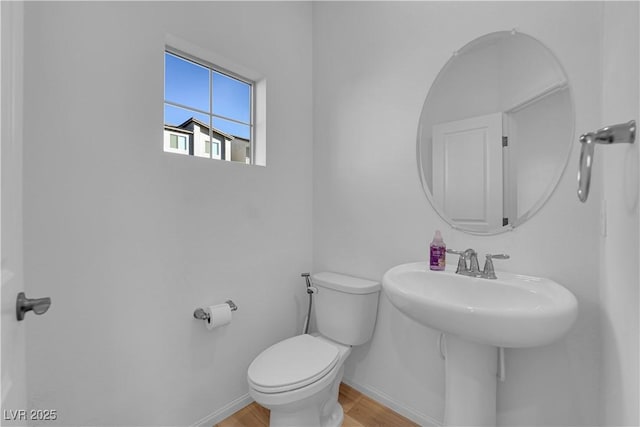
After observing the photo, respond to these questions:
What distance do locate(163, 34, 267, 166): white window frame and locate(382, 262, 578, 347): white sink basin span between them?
112 centimetres

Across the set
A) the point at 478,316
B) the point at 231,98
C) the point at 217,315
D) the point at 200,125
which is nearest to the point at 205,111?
the point at 200,125

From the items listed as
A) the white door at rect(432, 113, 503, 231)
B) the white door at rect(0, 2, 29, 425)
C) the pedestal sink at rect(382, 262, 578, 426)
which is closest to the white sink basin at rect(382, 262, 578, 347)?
the pedestal sink at rect(382, 262, 578, 426)

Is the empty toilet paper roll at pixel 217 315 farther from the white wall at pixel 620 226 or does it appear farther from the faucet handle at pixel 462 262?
the white wall at pixel 620 226

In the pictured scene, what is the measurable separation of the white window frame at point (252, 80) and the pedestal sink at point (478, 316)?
1.12 metres

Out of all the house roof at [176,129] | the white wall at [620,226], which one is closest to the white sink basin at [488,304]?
the white wall at [620,226]

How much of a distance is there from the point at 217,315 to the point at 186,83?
4.15 feet

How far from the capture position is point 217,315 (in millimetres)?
1379

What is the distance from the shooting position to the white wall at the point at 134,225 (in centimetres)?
102

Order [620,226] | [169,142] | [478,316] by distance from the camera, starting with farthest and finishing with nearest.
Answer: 1. [169,142]
2. [478,316]
3. [620,226]

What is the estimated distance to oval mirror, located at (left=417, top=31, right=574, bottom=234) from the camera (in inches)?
43.5

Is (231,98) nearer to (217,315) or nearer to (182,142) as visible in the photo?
(182,142)

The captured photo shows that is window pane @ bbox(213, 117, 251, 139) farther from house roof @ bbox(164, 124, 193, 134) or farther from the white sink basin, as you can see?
the white sink basin

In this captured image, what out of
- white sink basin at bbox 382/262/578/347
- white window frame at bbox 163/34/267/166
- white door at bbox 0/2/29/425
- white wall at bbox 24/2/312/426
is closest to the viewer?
white door at bbox 0/2/29/425

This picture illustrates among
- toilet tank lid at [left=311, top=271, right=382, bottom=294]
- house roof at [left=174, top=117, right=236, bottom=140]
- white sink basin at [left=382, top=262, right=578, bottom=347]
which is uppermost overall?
house roof at [left=174, top=117, right=236, bottom=140]
